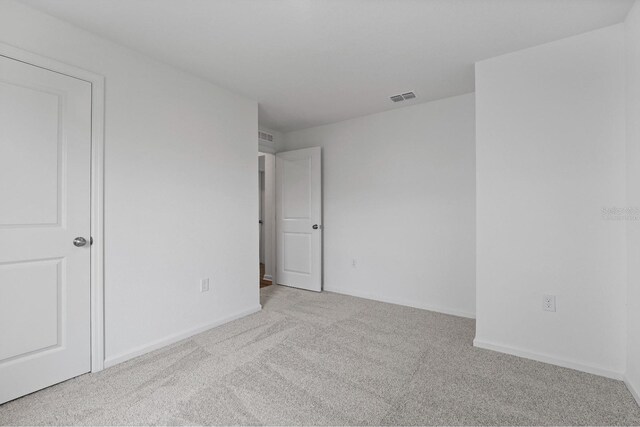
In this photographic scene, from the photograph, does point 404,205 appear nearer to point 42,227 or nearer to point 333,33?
point 333,33

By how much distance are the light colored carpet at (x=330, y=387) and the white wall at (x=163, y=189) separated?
34cm

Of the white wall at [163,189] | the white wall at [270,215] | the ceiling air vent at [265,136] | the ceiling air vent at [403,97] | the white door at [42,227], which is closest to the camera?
the white door at [42,227]

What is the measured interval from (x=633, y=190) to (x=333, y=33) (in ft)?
7.06

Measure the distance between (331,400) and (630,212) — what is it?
7.20 feet

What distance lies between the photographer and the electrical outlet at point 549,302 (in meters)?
2.22

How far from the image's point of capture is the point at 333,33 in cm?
212

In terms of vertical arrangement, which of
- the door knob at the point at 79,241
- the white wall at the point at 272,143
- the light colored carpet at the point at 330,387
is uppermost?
the white wall at the point at 272,143

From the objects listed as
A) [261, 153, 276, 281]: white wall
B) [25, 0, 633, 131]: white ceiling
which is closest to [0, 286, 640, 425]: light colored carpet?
[261, 153, 276, 281]: white wall

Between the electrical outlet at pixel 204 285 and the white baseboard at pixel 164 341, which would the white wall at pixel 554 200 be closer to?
the white baseboard at pixel 164 341

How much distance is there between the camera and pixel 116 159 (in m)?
2.22

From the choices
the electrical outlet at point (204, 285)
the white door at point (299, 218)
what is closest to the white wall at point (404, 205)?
the white door at point (299, 218)

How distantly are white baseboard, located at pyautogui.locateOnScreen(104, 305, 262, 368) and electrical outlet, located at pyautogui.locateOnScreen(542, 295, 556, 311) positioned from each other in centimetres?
265

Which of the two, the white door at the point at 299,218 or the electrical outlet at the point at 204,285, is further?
the white door at the point at 299,218

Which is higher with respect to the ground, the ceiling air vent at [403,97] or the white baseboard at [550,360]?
the ceiling air vent at [403,97]
